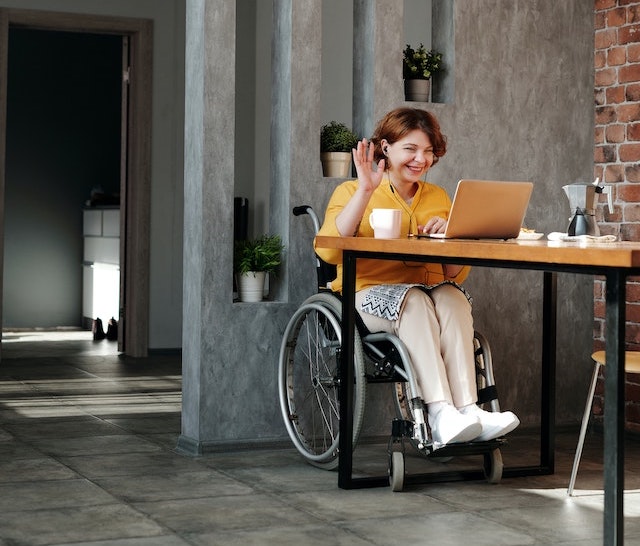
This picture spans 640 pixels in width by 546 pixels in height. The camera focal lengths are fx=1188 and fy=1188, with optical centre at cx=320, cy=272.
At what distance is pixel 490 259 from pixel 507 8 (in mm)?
2078

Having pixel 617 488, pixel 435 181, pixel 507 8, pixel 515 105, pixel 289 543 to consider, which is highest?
pixel 507 8

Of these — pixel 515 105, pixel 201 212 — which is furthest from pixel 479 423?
pixel 515 105

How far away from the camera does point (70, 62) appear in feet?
33.6

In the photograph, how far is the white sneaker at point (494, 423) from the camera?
3.58 meters

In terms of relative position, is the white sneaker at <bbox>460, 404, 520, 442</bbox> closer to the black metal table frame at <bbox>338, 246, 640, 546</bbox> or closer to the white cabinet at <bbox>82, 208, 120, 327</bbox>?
the black metal table frame at <bbox>338, 246, 640, 546</bbox>

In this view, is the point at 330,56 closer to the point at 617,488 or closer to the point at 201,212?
the point at 201,212

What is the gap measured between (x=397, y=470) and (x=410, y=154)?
109 cm

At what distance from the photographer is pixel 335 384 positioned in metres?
4.05

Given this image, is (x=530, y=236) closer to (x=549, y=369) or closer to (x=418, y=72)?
(x=549, y=369)

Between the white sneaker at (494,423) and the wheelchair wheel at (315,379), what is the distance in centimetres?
37

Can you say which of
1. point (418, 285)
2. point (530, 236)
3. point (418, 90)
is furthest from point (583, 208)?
point (418, 90)

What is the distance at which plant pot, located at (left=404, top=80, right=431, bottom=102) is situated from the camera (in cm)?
472

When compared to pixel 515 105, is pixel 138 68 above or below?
above

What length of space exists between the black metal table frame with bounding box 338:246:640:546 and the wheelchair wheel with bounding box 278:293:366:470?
5cm
